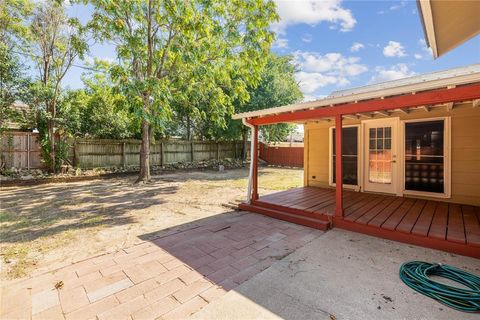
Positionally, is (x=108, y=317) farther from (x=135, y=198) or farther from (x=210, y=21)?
(x=210, y=21)

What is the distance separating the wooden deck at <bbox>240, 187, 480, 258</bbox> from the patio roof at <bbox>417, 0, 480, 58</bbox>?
7.94 feet

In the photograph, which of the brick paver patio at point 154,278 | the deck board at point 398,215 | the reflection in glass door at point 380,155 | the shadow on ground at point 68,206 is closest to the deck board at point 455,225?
the deck board at point 398,215

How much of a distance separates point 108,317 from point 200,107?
11.5 m

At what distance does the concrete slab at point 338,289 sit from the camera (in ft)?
6.54

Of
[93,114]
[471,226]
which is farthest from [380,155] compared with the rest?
[93,114]

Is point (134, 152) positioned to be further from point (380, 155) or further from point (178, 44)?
point (380, 155)

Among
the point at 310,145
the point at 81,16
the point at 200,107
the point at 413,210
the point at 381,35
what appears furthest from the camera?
the point at 200,107

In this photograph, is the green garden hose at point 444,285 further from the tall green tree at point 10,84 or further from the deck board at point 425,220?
the tall green tree at point 10,84

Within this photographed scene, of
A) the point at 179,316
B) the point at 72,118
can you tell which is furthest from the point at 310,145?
the point at 72,118

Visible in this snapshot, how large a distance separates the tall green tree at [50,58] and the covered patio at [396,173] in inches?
327

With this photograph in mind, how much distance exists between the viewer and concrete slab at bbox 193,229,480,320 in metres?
1.99

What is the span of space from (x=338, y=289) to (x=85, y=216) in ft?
15.9

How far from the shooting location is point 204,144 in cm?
1529

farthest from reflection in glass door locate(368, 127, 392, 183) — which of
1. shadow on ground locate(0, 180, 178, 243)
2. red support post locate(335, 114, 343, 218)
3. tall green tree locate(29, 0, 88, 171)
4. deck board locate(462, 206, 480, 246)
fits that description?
tall green tree locate(29, 0, 88, 171)
